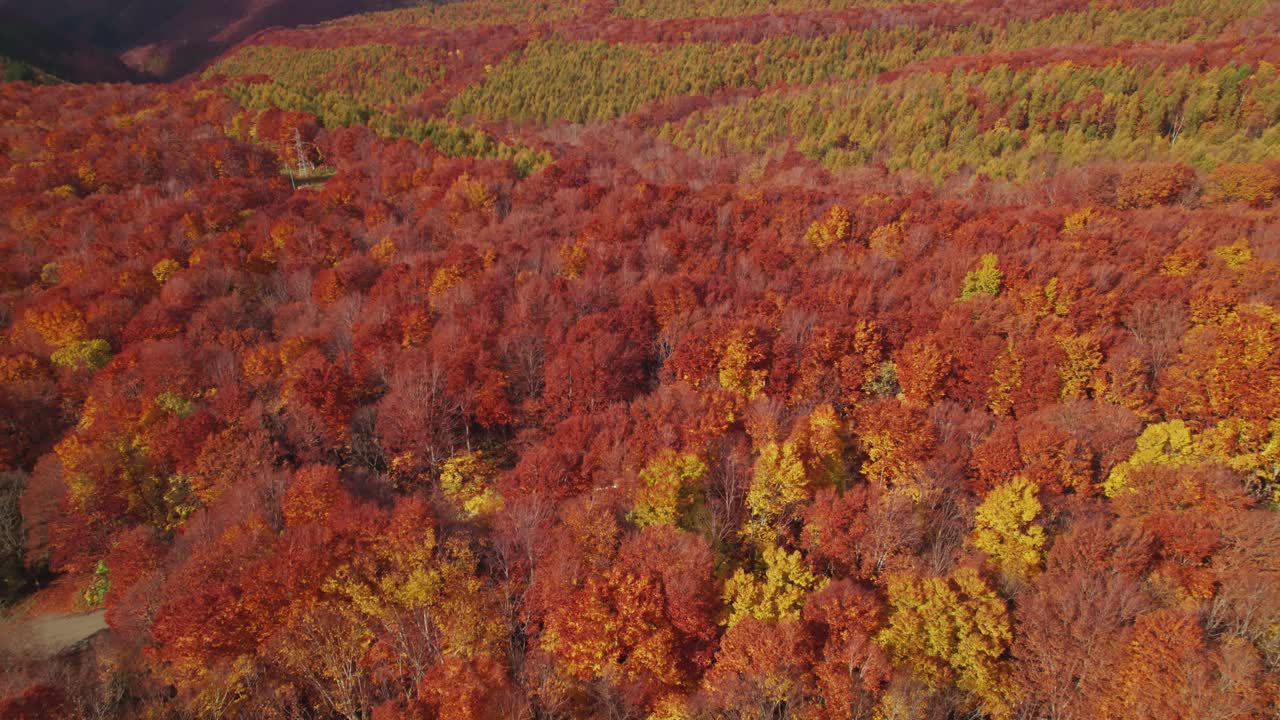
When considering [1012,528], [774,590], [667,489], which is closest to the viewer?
[774,590]

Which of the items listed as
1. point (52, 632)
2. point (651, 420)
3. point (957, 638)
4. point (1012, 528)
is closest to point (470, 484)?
point (651, 420)

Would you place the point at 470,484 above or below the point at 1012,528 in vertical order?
below

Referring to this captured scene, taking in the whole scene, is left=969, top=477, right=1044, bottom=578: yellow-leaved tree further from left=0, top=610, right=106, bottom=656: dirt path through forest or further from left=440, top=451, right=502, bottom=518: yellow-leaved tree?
left=0, top=610, right=106, bottom=656: dirt path through forest

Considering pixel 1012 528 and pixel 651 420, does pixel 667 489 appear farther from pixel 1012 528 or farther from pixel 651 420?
pixel 1012 528

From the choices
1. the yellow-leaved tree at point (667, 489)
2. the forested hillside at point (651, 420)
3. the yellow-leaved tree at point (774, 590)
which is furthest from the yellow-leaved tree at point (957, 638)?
the yellow-leaved tree at point (667, 489)

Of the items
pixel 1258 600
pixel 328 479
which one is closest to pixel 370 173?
pixel 328 479

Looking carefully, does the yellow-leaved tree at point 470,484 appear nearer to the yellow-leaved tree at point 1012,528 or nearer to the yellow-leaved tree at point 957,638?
the yellow-leaved tree at point 957,638

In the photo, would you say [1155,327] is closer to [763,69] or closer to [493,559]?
[493,559]

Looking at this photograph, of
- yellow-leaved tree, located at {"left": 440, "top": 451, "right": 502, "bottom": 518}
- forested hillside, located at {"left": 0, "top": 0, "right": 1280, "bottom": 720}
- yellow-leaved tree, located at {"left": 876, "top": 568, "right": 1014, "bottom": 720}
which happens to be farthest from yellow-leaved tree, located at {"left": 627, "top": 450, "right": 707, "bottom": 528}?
yellow-leaved tree, located at {"left": 876, "top": 568, "right": 1014, "bottom": 720}

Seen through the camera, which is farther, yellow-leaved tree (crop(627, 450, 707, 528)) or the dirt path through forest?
yellow-leaved tree (crop(627, 450, 707, 528))
